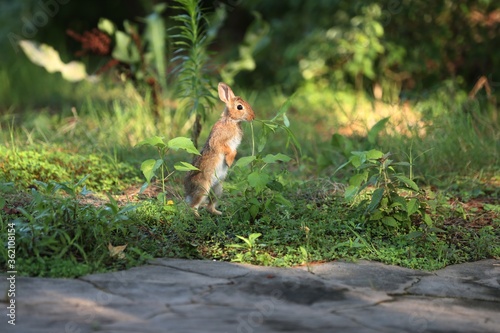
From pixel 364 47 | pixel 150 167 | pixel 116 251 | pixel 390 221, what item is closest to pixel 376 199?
pixel 390 221

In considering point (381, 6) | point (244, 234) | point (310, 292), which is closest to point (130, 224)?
point (244, 234)

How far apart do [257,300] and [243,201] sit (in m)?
1.55

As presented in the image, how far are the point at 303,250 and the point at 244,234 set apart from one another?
20.8 inches

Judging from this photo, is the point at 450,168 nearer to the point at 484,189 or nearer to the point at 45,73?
the point at 484,189

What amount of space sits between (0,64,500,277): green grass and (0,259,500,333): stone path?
0.77 feet

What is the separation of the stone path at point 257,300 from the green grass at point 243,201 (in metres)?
0.23

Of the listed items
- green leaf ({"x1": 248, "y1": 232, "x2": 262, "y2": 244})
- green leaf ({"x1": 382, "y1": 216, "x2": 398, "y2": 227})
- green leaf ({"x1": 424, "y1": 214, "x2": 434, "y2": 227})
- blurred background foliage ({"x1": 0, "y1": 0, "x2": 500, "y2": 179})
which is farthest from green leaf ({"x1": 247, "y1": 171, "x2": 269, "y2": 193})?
blurred background foliage ({"x1": 0, "y1": 0, "x2": 500, "y2": 179})

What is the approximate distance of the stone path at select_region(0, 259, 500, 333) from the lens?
354 cm

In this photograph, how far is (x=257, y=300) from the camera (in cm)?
387

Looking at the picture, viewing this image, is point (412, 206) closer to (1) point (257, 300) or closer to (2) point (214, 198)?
(2) point (214, 198)

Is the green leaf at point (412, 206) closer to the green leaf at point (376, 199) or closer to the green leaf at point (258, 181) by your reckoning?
the green leaf at point (376, 199)

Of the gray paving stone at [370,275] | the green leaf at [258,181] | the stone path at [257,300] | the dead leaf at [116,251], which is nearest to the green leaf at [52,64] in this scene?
the green leaf at [258,181]

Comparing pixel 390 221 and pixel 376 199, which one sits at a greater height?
pixel 376 199

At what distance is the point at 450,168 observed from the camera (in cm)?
694
